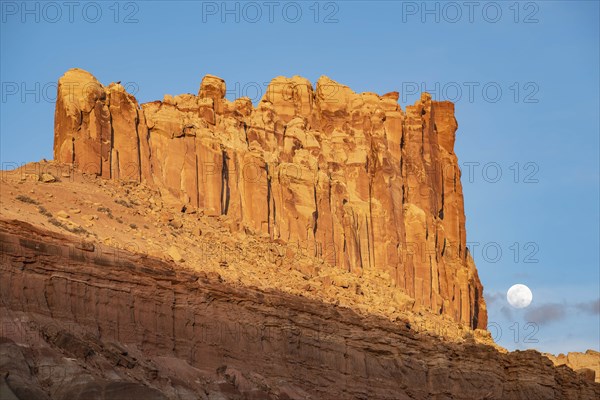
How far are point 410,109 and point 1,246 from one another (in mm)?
50205

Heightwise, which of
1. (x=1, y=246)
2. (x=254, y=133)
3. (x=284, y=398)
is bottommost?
(x=284, y=398)

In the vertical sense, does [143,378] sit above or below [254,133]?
below

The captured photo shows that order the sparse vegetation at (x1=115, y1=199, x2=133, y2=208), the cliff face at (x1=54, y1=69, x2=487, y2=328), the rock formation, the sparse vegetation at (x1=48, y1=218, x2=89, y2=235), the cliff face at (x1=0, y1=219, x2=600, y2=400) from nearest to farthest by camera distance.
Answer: the cliff face at (x1=0, y1=219, x2=600, y2=400) → the sparse vegetation at (x1=48, y1=218, x2=89, y2=235) → the sparse vegetation at (x1=115, y1=199, x2=133, y2=208) → the cliff face at (x1=54, y1=69, x2=487, y2=328) → the rock formation

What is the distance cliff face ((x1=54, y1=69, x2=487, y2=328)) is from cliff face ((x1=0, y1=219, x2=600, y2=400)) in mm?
13267

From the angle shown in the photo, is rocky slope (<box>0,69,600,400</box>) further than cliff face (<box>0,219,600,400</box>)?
Yes

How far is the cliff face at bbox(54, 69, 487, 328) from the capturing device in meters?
74.4


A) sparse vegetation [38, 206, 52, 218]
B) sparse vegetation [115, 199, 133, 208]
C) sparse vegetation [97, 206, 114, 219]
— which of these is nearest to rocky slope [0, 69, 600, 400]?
sparse vegetation [97, 206, 114, 219]

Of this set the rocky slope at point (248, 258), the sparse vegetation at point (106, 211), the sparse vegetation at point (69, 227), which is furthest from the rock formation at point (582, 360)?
the sparse vegetation at point (69, 227)

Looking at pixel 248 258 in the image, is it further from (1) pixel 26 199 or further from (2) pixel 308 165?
(2) pixel 308 165

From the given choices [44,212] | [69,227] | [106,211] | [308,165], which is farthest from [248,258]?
[308,165]

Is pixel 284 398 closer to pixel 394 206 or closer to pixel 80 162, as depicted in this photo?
pixel 80 162

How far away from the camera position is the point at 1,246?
51969mm

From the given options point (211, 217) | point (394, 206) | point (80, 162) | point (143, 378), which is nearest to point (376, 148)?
point (394, 206)

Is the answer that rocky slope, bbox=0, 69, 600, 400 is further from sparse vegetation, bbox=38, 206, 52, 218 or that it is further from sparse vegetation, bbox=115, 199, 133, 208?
sparse vegetation, bbox=115, 199, 133, 208
